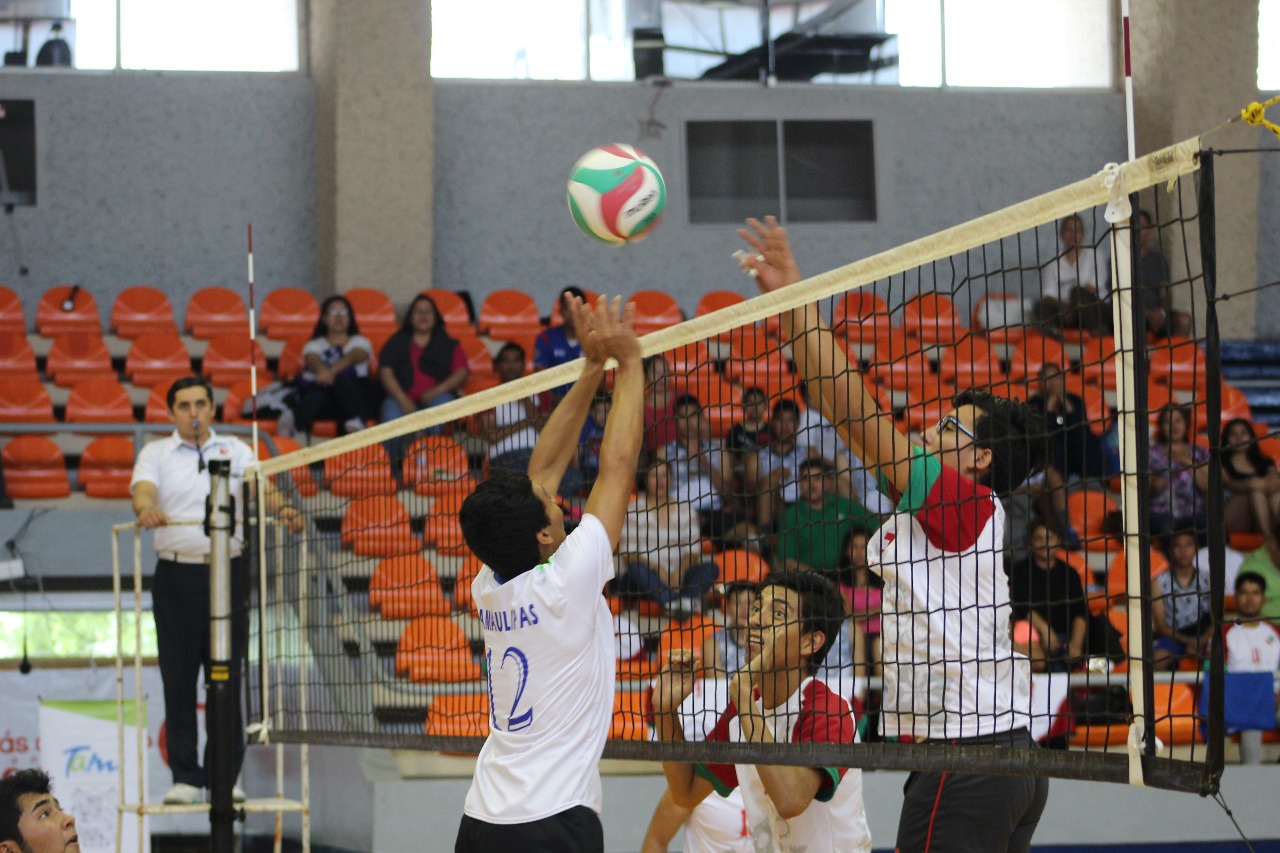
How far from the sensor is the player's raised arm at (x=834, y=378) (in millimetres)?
3873

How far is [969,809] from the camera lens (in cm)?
378

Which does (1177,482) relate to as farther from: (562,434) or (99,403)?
(99,403)

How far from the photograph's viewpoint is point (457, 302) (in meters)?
12.9

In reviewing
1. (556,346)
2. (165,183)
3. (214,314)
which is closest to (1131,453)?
(556,346)

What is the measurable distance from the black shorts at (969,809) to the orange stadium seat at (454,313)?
9.10m

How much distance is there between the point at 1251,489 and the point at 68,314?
894 centimetres

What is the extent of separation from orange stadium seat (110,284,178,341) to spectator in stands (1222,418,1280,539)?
8.03 metres

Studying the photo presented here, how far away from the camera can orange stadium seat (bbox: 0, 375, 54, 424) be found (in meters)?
10.9

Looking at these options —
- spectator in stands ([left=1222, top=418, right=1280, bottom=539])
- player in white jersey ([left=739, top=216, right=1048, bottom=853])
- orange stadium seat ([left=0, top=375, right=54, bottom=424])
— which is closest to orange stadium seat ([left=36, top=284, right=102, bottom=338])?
orange stadium seat ([left=0, top=375, right=54, bottom=424])

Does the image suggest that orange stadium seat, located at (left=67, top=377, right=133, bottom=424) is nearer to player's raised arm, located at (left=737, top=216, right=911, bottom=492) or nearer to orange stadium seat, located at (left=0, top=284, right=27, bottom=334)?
orange stadium seat, located at (left=0, top=284, right=27, bottom=334)

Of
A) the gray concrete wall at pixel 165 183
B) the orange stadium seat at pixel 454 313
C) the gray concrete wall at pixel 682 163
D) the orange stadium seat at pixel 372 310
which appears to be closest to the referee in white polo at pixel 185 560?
the orange stadium seat at pixel 372 310

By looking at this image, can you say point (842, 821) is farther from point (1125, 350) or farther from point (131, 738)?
point (131, 738)

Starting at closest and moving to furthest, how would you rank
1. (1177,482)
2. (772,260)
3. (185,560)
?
(772,260)
(185,560)
(1177,482)

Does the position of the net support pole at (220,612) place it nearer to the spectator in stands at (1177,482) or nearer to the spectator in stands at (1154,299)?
the spectator in stands at (1177,482)
